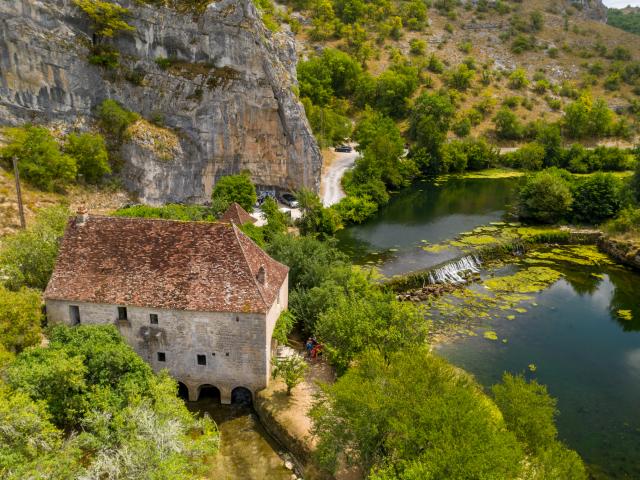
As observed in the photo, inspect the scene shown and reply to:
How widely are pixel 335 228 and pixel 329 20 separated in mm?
87921

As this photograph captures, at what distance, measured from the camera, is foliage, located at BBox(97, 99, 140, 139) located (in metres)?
52.0

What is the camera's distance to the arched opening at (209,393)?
89.4 feet

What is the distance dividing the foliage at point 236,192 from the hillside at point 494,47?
186 ft

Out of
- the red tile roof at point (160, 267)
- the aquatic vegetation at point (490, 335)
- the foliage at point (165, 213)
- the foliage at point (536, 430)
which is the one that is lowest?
the aquatic vegetation at point (490, 335)

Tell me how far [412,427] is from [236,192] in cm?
3728

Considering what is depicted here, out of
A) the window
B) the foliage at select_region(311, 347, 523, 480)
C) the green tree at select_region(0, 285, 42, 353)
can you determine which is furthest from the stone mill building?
the foliage at select_region(311, 347, 523, 480)

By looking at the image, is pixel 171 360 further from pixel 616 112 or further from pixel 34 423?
pixel 616 112

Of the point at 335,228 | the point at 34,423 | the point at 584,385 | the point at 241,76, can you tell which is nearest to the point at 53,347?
the point at 34,423

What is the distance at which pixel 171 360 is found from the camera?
25828 millimetres

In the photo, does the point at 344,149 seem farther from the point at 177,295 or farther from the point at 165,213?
the point at 177,295

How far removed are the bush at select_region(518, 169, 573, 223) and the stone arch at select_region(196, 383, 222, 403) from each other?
45566 millimetres

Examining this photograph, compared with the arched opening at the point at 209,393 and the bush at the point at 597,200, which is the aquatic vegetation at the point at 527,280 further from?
the arched opening at the point at 209,393

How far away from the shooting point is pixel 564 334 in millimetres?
36688

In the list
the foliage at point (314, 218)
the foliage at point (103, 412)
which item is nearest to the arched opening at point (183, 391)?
the foliage at point (103, 412)
